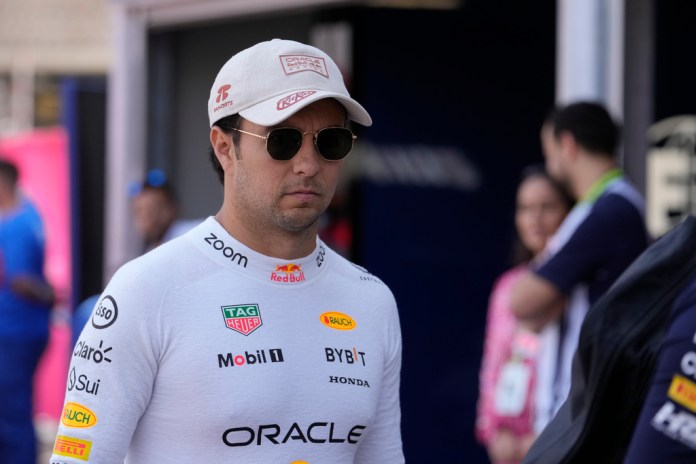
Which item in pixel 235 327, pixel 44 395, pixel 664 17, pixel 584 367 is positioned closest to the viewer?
pixel 584 367

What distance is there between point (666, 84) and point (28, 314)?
416cm

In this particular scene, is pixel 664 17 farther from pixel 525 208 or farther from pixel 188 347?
pixel 188 347

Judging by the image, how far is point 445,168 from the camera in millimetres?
7082

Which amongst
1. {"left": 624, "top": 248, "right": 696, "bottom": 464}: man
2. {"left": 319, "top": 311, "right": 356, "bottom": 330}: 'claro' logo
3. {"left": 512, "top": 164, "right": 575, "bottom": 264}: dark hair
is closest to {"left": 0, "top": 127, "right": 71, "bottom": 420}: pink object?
{"left": 512, "top": 164, "right": 575, "bottom": 264}: dark hair

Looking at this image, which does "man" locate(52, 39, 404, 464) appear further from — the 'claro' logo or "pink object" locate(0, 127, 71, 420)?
"pink object" locate(0, 127, 71, 420)

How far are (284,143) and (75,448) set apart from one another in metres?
0.66

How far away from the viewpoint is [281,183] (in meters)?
2.23

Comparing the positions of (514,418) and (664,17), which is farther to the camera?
(664,17)

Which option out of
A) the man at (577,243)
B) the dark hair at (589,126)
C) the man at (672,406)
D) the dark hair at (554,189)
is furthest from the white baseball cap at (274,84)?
the dark hair at (554,189)

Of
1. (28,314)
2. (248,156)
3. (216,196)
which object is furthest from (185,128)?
(248,156)

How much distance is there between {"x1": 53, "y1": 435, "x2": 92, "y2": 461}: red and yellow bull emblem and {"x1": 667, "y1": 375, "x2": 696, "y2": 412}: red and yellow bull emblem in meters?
0.98

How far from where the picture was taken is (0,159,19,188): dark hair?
7.61 metres

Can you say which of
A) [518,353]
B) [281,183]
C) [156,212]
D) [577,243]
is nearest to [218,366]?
[281,183]

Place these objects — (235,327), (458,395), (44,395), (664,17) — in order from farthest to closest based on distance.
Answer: (44,395) → (458,395) → (664,17) → (235,327)
